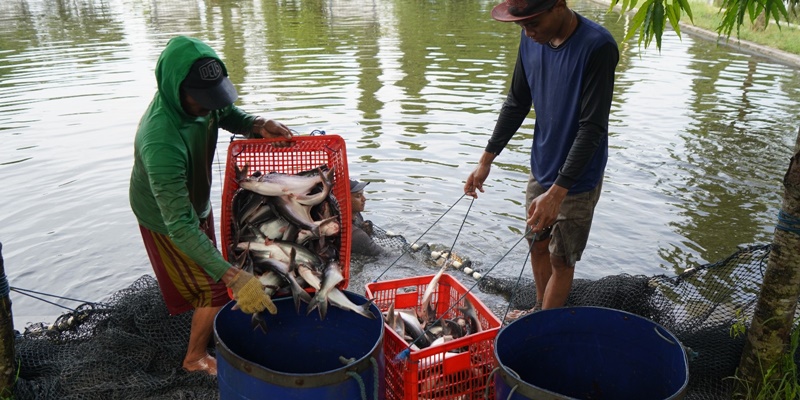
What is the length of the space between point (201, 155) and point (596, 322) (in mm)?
2369

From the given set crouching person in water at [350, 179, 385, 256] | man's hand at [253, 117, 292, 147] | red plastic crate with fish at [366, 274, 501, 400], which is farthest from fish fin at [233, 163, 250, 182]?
crouching person in water at [350, 179, 385, 256]

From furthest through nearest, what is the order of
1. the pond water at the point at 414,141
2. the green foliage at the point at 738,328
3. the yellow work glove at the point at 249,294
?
the pond water at the point at 414,141 < the green foliage at the point at 738,328 < the yellow work glove at the point at 249,294

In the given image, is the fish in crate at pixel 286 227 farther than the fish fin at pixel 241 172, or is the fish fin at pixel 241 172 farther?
the fish fin at pixel 241 172

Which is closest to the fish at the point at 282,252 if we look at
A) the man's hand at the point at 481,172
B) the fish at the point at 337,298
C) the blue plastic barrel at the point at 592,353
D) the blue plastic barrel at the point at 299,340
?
the fish at the point at 337,298

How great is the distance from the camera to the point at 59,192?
8180 millimetres

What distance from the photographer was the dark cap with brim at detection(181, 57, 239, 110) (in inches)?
132

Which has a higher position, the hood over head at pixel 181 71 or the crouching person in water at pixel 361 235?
the hood over head at pixel 181 71

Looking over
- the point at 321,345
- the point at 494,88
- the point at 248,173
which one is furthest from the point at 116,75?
the point at 321,345

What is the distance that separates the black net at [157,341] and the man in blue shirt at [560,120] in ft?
1.32

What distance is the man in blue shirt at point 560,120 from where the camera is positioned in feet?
12.0

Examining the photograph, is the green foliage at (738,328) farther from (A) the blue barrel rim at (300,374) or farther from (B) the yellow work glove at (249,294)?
(B) the yellow work glove at (249,294)

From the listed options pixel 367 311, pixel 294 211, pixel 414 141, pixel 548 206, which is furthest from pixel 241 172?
pixel 414 141

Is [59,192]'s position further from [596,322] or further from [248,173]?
[596,322]

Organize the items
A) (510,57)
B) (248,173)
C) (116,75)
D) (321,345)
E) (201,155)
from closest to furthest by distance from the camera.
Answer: (321,345) → (201,155) → (248,173) → (116,75) → (510,57)
